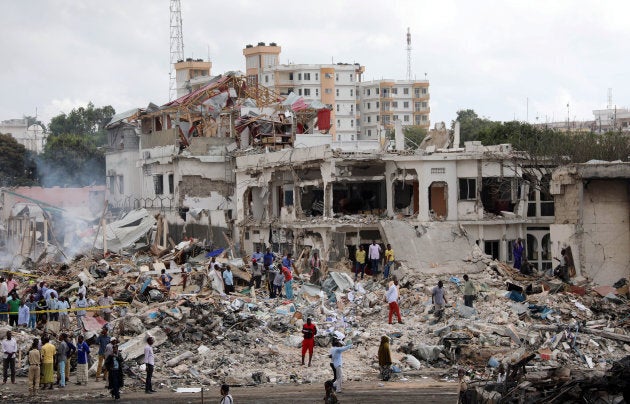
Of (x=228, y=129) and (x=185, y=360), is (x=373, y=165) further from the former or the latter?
(x=185, y=360)

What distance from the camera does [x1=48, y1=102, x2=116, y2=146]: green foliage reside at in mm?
104375

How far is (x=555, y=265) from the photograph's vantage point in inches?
1180

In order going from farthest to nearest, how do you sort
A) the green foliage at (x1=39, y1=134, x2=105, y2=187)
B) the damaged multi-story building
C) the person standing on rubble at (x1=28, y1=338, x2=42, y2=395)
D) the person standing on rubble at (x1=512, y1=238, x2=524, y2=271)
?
the green foliage at (x1=39, y1=134, x2=105, y2=187), the damaged multi-story building, the person standing on rubble at (x1=512, y1=238, x2=524, y2=271), the person standing on rubble at (x1=28, y1=338, x2=42, y2=395)

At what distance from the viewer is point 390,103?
112750 millimetres

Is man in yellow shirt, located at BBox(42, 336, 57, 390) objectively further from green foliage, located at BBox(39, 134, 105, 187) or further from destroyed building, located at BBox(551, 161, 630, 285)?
green foliage, located at BBox(39, 134, 105, 187)

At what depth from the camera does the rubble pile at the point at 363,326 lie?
21781 mm

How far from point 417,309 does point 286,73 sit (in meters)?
74.5

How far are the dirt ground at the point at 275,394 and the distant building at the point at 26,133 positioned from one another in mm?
81857

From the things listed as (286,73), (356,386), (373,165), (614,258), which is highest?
(286,73)

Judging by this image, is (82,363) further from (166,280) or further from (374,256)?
(374,256)

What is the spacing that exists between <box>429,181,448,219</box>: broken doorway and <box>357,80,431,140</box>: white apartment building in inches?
2936

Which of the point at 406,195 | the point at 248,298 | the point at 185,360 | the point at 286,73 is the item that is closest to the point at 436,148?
the point at 406,195

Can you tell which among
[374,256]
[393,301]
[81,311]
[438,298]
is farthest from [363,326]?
[81,311]

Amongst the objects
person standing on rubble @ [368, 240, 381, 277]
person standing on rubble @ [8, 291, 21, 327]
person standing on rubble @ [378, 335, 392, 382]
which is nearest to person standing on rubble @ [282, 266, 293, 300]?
person standing on rubble @ [368, 240, 381, 277]
